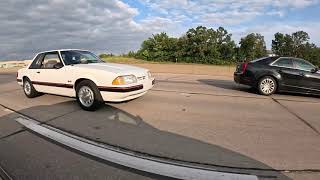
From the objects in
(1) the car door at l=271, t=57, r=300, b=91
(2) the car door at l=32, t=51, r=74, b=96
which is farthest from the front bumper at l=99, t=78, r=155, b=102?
(1) the car door at l=271, t=57, r=300, b=91

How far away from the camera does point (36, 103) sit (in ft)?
32.7

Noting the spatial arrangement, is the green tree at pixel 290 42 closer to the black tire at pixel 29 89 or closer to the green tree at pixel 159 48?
the green tree at pixel 159 48

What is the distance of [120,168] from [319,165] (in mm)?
2751

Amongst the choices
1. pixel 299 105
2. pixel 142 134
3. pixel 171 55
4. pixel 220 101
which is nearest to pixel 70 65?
pixel 142 134

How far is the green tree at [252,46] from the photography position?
47037mm

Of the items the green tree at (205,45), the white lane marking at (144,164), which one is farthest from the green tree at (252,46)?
the white lane marking at (144,164)

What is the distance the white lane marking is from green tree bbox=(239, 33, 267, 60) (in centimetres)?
4177

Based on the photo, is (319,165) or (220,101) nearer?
(319,165)

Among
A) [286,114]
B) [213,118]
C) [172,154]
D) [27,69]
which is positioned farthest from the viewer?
[27,69]

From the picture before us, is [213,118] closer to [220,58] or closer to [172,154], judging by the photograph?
[172,154]

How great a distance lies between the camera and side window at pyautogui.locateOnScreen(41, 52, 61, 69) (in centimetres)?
962

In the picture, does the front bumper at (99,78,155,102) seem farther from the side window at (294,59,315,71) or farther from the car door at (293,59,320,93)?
the side window at (294,59,315,71)

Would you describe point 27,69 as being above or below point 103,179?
above

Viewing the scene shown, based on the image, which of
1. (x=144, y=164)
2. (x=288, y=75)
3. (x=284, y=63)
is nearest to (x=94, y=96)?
(x=144, y=164)
